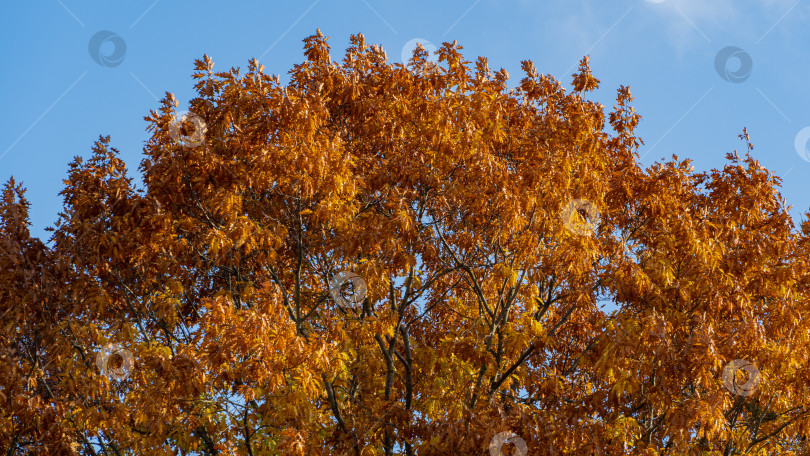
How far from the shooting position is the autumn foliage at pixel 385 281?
28.8 ft

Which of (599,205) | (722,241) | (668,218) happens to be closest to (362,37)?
(599,205)

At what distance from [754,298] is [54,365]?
9602 millimetres

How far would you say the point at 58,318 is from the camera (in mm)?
10266

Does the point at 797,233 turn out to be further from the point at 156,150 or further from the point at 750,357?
the point at 156,150

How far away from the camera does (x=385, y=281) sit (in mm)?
9430

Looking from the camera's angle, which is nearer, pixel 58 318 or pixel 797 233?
pixel 58 318

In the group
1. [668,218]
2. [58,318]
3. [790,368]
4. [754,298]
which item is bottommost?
[790,368]

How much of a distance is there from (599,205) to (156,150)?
6127 mm

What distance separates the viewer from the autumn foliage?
8.77 metres

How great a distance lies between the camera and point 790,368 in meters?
9.17

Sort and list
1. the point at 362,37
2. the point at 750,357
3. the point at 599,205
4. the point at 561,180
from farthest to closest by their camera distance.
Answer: the point at 362,37
the point at 599,205
the point at 561,180
the point at 750,357

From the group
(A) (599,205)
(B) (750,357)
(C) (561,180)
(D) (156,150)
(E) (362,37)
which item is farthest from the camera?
(E) (362,37)

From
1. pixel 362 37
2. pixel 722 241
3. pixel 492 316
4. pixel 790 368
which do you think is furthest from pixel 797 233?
pixel 362 37

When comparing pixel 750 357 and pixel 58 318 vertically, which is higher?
pixel 58 318
